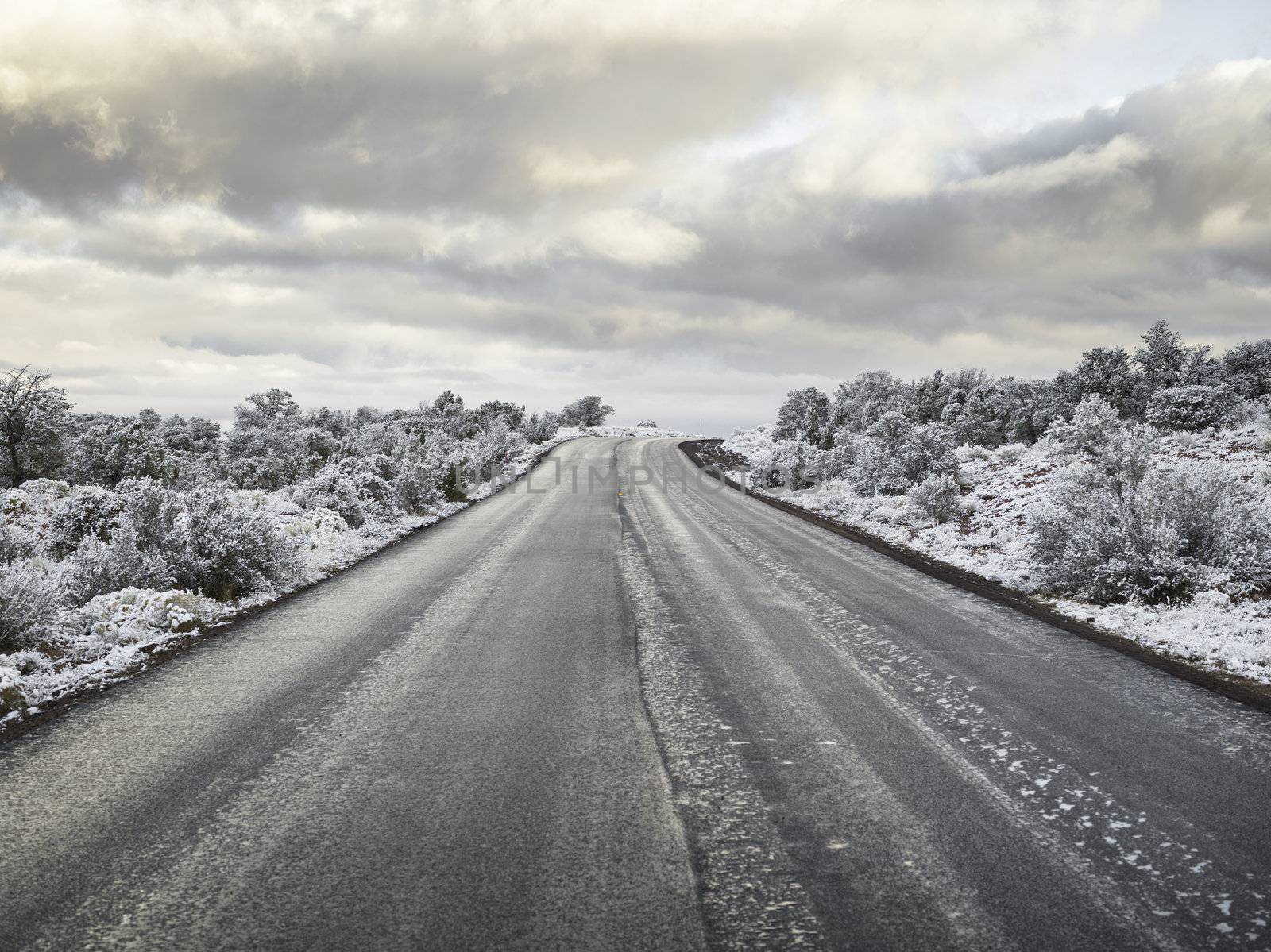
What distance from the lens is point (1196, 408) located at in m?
24.1

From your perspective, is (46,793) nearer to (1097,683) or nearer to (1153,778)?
(1153,778)

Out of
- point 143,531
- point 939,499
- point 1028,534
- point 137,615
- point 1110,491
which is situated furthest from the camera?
point 939,499

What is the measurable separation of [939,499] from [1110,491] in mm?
5619

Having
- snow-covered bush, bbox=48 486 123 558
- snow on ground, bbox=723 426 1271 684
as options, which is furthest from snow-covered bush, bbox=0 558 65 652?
snow on ground, bbox=723 426 1271 684

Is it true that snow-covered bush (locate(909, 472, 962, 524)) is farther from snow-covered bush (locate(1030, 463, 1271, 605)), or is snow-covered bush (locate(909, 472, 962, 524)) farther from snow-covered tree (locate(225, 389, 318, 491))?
snow-covered tree (locate(225, 389, 318, 491))

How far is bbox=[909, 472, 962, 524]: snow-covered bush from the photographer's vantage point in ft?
52.9

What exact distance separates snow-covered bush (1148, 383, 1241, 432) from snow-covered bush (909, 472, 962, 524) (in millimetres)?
13303

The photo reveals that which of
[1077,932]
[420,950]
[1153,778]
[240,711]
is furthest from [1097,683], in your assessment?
[240,711]

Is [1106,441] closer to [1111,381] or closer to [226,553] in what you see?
[1111,381]

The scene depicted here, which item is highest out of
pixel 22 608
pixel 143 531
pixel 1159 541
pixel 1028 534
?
pixel 1159 541

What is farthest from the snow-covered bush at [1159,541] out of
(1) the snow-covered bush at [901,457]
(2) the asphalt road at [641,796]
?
(1) the snow-covered bush at [901,457]

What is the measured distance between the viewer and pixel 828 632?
7535mm

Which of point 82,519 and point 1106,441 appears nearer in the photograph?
point 82,519

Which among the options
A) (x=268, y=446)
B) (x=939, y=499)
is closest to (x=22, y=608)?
(x=939, y=499)
